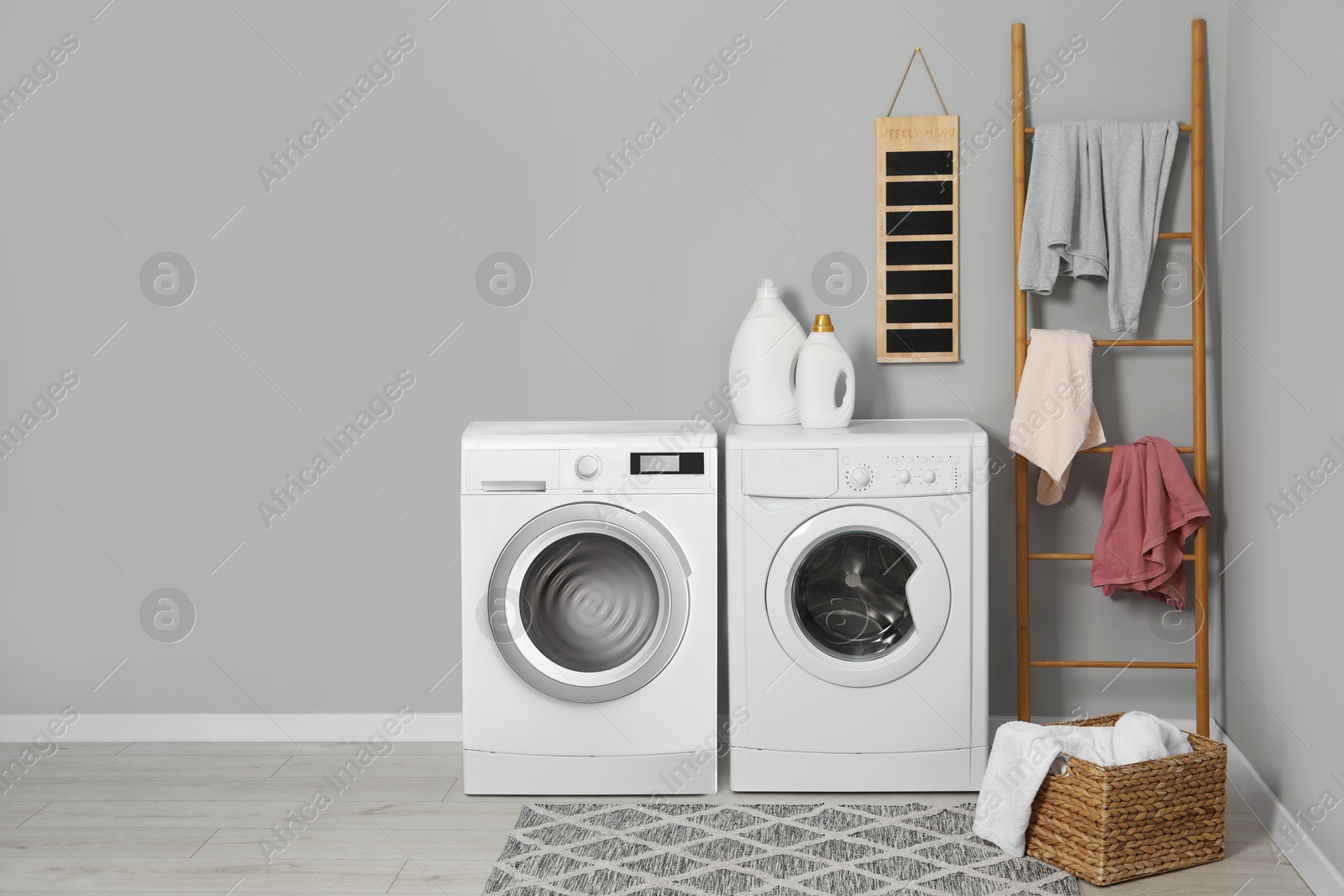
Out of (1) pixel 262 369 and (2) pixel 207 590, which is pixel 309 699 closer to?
(2) pixel 207 590

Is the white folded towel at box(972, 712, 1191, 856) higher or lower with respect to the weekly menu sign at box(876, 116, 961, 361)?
lower

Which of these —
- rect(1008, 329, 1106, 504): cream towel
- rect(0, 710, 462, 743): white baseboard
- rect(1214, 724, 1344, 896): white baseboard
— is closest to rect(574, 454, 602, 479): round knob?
rect(0, 710, 462, 743): white baseboard

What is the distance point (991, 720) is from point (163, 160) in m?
2.73

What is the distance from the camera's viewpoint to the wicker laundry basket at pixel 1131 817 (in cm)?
207

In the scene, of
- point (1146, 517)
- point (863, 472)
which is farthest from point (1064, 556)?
point (863, 472)

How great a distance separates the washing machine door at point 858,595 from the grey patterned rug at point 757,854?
33 cm

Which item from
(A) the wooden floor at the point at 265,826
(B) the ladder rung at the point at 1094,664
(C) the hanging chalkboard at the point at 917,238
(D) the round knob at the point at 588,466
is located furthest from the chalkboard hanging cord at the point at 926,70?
(A) the wooden floor at the point at 265,826

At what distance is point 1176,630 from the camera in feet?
9.28

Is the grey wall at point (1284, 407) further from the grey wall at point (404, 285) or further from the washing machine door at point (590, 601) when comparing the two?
the washing machine door at point (590, 601)

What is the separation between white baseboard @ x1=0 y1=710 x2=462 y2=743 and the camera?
295cm

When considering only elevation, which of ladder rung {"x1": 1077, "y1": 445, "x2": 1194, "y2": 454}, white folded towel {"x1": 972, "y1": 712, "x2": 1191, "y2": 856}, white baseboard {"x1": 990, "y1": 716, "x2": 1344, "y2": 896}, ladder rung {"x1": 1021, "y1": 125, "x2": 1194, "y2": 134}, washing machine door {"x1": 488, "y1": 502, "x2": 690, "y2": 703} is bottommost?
white baseboard {"x1": 990, "y1": 716, "x2": 1344, "y2": 896}

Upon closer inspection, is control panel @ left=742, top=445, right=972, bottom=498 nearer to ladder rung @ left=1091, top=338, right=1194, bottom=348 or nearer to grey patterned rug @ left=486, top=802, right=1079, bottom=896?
ladder rung @ left=1091, top=338, right=1194, bottom=348

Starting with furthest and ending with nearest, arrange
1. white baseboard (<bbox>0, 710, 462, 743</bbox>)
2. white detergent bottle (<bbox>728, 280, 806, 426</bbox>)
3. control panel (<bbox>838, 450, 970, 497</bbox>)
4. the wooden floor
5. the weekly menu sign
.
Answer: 1. white baseboard (<bbox>0, 710, 462, 743</bbox>)
2. the weekly menu sign
3. white detergent bottle (<bbox>728, 280, 806, 426</bbox>)
4. control panel (<bbox>838, 450, 970, 497</bbox>)
5. the wooden floor

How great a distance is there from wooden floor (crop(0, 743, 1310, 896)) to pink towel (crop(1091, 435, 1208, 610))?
57 cm
